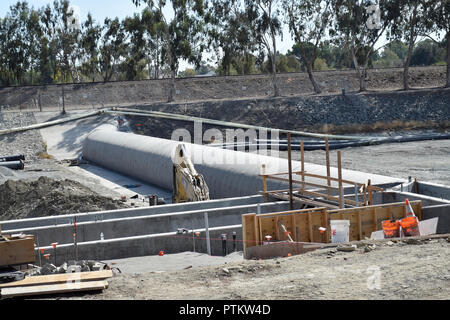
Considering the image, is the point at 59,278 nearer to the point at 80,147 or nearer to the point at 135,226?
the point at 135,226

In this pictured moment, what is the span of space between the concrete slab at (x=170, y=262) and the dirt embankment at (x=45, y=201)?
626 cm

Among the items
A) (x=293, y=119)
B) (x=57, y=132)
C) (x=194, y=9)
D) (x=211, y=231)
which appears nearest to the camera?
(x=211, y=231)

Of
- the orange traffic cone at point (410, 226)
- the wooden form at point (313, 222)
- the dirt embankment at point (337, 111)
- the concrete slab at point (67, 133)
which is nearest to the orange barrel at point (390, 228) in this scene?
the orange traffic cone at point (410, 226)

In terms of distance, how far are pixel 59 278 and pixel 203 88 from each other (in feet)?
173

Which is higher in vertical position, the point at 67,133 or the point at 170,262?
the point at 67,133

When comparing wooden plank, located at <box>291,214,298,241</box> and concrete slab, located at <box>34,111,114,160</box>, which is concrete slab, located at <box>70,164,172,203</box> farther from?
wooden plank, located at <box>291,214,298,241</box>

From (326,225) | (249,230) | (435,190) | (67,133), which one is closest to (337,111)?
(67,133)

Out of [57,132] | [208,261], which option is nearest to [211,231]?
[208,261]

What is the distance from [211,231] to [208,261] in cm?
147

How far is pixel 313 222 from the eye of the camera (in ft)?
48.2

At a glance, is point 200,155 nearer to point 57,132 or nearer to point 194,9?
point 57,132

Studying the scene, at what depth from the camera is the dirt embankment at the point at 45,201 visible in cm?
2014

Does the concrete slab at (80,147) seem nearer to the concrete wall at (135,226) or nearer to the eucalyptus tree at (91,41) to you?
the concrete wall at (135,226)
